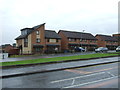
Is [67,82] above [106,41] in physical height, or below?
below

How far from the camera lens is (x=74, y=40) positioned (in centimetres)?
5931

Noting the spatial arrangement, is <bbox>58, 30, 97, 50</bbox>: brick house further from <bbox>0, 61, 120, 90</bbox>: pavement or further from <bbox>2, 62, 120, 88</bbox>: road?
<bbox>0, 61, 120, 90</bbox>: pavement

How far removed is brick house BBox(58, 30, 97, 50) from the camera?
57.8m

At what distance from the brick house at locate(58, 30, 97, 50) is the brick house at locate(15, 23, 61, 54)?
586 centimetres

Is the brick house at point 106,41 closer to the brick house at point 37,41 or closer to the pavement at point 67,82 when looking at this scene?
the brick house at point 37,41

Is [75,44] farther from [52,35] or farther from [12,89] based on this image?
[12,89]

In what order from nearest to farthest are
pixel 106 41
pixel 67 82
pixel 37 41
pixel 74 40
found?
pixel 67 82, pixel 37 41, pixel 74 40, pixel 106 41

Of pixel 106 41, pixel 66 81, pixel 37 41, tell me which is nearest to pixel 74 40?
pixel 37 41

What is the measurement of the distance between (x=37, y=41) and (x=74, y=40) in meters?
17.5

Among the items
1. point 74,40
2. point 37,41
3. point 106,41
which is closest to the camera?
point 37,41

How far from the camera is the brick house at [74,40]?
57.8 meters

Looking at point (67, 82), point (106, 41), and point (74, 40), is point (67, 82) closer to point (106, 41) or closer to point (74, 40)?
point (74, 40)

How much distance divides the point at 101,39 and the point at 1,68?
212ft

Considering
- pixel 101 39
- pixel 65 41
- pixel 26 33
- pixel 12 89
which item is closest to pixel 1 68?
pixel 12 89
